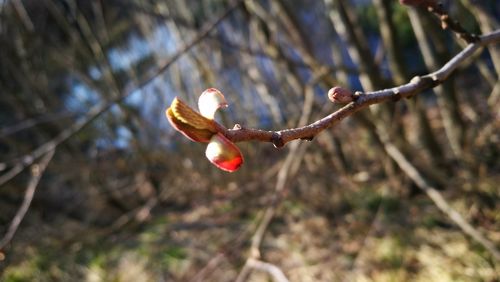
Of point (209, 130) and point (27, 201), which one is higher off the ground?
point (27, 201)

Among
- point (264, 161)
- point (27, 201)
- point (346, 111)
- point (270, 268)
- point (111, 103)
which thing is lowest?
point (270, 268)

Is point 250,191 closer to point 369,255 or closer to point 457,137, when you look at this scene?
point 369,255

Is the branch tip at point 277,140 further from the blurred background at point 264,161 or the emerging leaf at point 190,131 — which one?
the blurred background at point 264,161

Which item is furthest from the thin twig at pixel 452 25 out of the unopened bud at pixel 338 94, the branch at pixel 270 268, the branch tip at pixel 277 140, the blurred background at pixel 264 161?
the blurred background at pixel 264 161

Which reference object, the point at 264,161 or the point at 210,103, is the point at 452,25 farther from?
the point at 264,161

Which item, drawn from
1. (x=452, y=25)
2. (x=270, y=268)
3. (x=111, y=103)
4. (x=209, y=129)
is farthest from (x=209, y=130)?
(x=111, y=103)

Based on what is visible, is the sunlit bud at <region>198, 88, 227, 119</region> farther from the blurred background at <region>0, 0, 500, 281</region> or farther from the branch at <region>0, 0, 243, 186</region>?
the blurred background at <region>0, 0, 500, 281</region>

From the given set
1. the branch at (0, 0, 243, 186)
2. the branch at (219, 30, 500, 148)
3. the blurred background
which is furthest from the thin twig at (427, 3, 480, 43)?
the blurred background
